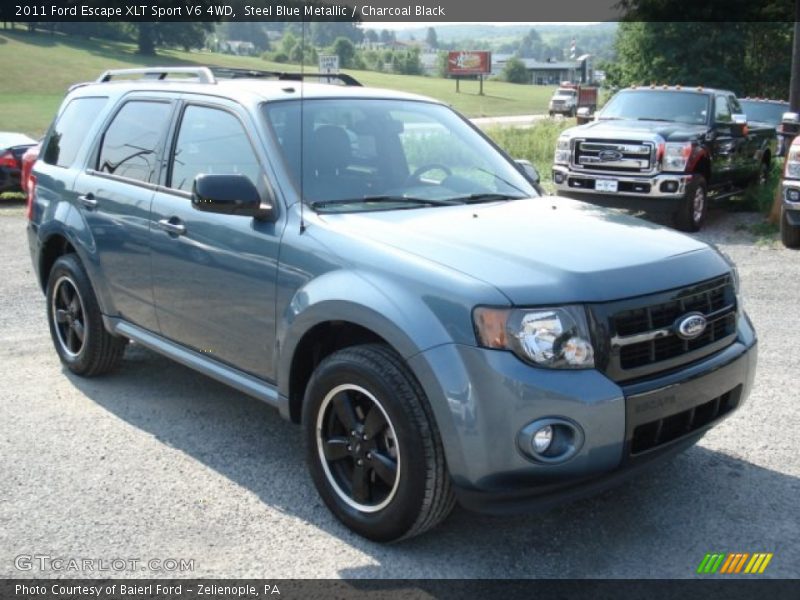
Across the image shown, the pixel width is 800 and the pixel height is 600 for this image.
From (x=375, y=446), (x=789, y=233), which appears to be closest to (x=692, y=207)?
(x=789, y=233)

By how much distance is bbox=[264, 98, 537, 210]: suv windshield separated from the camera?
4262 millimetres

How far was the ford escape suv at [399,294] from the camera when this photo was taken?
3.23m

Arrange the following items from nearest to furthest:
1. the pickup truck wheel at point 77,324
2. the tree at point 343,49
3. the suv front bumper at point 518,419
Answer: the suv front bumper at point 518,419 → the tree at point 343,49 → the pickup truck wheel at point 77,324

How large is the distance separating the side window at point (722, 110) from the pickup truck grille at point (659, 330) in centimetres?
948

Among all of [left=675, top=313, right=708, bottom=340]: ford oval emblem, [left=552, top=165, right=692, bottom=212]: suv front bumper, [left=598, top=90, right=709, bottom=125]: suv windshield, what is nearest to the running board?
[left=675, top=313, right=708, bottom=340]: ford oval emblem

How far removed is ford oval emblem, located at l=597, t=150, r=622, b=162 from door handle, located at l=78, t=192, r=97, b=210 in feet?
26.1

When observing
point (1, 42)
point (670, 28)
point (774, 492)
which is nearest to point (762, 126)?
point (774, 492)

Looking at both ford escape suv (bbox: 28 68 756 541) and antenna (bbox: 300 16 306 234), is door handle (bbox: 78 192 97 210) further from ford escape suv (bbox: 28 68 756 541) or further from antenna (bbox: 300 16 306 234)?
antenna (bbox: 300 16 306 234)

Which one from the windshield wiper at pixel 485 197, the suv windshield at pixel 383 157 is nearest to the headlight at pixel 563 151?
the suv windshield at pixel 383 157

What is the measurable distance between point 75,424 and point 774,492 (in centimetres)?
372

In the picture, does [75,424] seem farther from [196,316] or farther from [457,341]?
[457,341]

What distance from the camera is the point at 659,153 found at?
11438mm

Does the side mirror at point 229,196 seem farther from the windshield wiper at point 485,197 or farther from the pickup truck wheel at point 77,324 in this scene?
the pickup truck wheel at point 77,324

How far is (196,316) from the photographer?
15.0 feet
